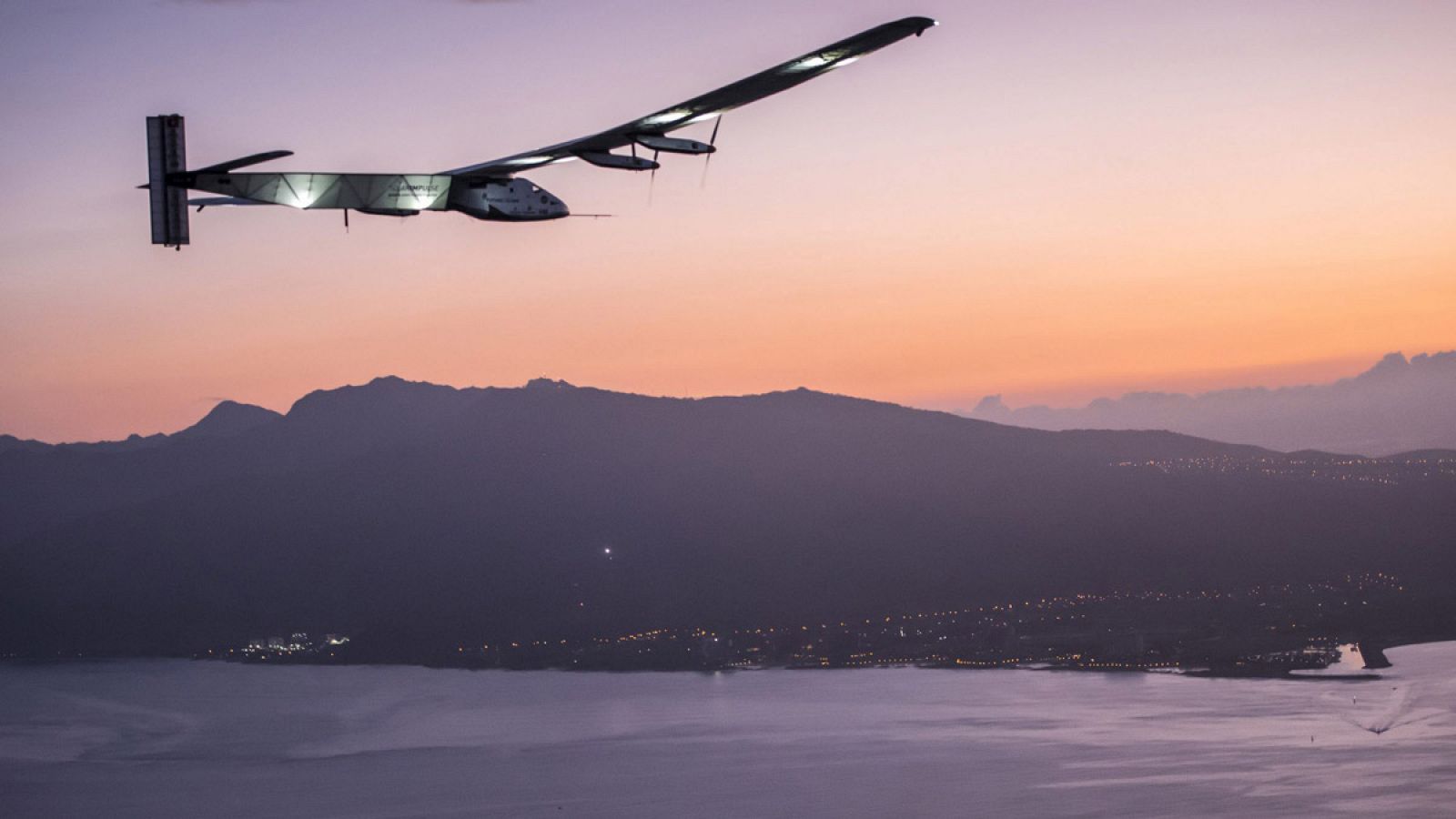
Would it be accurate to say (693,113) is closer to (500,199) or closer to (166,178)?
(500,199)

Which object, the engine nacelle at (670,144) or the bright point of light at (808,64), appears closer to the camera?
the bright point of light at (808,64)

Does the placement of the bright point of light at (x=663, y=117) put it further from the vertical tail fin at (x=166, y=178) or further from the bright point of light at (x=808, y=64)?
the vertical tail fin at (x=166, y=178)

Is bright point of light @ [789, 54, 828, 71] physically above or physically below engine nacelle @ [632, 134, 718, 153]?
above

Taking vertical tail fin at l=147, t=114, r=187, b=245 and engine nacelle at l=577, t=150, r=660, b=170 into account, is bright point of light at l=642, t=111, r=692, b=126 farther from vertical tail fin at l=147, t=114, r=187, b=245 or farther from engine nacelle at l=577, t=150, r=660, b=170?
vertical tail fin at l=147, t=114, r=187, b=245

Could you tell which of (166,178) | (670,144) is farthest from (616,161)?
(166,178)

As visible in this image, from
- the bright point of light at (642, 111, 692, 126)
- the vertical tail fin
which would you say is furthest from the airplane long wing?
the vertical tail fin

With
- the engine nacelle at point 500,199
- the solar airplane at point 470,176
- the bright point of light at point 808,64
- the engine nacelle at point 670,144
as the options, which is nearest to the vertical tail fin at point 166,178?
the solar airplane at point 470,176
